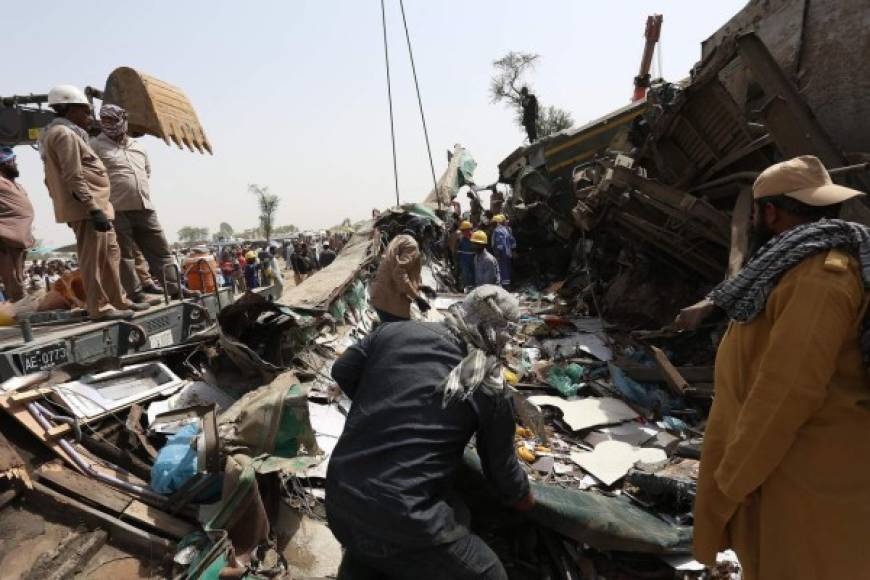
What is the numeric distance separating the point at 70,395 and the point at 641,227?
17.8 ft

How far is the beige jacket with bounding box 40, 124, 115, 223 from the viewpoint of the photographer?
10.4 ft

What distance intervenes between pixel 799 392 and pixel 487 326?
0.91m

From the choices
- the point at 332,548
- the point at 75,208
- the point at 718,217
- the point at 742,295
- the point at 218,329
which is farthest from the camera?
the point at 718,217

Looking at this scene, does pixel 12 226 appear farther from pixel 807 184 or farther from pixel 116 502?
pixel 807 184

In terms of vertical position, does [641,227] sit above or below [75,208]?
below

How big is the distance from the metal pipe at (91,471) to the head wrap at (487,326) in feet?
6.42

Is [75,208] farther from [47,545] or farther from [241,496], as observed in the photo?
[241,496]

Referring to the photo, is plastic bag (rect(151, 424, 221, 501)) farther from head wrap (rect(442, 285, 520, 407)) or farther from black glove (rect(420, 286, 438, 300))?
black glove (rect(420, 286, 438, 300))

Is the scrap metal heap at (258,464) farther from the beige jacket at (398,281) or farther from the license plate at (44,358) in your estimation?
the beige jacket at (398,281)

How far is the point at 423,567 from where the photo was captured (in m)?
1.51

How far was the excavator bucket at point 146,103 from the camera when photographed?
4.66 m

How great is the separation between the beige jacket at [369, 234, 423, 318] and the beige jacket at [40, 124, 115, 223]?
6.83 ft

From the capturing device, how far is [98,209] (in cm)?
327

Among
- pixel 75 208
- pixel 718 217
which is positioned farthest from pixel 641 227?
pixel 75 208
